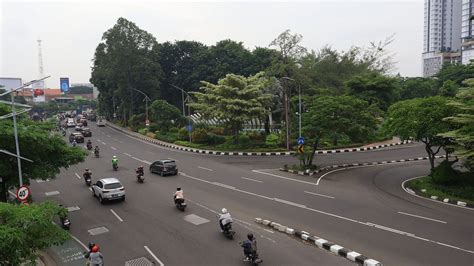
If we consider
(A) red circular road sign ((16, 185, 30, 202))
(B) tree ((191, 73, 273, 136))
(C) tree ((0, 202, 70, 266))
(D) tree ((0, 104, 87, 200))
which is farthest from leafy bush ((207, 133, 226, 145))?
(C) tree ((0, 202, 70, 266))

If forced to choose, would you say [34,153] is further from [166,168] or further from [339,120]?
[339,120]

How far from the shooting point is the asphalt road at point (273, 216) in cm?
1389

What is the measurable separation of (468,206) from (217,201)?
503 inches

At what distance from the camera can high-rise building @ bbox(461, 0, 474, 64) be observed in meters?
129

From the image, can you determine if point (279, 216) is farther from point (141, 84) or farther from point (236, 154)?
point (141, 84)

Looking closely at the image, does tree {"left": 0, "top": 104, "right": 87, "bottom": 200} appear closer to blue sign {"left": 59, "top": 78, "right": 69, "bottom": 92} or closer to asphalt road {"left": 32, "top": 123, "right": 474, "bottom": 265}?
asphalt road {"left": 32, "top": 123, "right": 474, "bottom": 265}

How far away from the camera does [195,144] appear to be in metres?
48.4

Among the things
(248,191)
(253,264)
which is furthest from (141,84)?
(253,264)

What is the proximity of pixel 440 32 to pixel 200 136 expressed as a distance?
6197 inches

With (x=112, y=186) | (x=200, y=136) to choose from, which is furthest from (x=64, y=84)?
(x=112, y=186)

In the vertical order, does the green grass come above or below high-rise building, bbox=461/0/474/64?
below

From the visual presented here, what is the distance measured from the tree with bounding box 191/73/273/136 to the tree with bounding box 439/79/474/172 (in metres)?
23.1

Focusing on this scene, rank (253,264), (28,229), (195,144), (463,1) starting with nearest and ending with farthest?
(28,229), (253,264), (195,144), (463,1)

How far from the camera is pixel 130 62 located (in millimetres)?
69062
